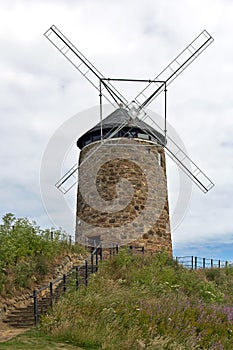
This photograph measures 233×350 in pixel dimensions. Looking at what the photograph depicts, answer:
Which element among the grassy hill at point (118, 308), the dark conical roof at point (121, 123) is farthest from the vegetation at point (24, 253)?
the dark conical roof at point (121, 123)

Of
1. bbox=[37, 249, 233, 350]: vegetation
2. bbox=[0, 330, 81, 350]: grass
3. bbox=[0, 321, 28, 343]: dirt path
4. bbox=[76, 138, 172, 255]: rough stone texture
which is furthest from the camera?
bbox=[76, 138, 172, 255]: rough stone texture

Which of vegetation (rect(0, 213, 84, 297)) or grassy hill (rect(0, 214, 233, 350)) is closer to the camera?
grassy hill (rect(0, 214, 233, 350))

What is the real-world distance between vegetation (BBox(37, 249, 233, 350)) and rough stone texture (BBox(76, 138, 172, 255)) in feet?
30.2

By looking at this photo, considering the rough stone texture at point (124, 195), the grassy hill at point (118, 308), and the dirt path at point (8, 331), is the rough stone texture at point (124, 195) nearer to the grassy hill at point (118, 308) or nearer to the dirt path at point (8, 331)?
the grassy hill at point (118, 308)

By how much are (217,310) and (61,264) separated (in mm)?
6929

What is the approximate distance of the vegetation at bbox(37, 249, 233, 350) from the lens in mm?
10305

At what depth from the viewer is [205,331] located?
37.1ft

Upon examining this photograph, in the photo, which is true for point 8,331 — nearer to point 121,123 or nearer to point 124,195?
point 124,195

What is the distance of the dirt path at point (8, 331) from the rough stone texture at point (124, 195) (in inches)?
464

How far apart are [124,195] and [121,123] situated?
11.8ft

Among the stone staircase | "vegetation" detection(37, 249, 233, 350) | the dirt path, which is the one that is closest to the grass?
"vegetation" detection(37, 249, 233, 350)

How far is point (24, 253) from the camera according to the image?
55.2 feet

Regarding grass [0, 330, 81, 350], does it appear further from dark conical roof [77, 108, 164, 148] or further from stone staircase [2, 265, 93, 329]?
dark conical roof [77, 108, 164, 148]

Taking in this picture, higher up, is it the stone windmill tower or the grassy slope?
the stone windmill tower
